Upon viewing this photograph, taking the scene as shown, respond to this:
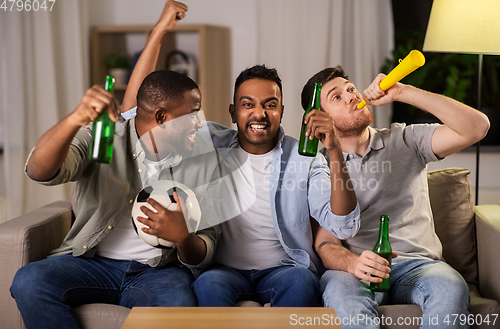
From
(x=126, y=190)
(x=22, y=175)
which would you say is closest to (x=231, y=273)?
(x=126, y=190)

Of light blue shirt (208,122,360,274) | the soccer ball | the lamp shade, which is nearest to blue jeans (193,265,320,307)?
light blue shirt (208,122,360,274)

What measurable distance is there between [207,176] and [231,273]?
1.20 ft

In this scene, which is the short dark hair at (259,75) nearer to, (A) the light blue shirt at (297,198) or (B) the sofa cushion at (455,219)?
(A) the light blue shirt at (297,198)

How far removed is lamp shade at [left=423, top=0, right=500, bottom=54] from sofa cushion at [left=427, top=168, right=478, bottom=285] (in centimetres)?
57

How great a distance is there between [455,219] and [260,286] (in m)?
0.87

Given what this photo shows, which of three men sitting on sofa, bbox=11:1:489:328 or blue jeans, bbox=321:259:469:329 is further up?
three men sitting on sofa, bbox=11:1:489:328

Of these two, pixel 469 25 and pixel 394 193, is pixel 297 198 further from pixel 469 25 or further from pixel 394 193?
pixel 469 25

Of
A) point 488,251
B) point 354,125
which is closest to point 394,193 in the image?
point 354,125

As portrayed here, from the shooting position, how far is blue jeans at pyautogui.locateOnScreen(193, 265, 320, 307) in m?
1.43

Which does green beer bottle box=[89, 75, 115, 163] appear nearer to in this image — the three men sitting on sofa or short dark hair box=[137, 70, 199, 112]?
the three men sitting on sofa

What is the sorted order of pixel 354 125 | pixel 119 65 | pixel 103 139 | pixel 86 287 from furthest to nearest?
pixel 119 65 < pixel 354 125 < pixel 86 287 < pixel 103 139

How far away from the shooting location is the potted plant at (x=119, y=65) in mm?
3658

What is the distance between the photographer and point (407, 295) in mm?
1509

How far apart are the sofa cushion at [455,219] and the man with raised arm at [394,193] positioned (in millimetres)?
127
